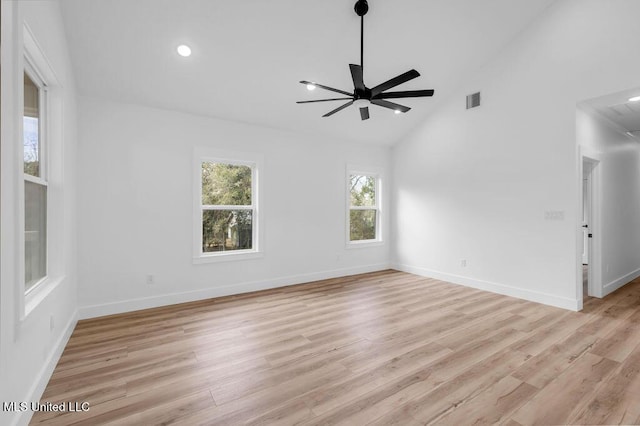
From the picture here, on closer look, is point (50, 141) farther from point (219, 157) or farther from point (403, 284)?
point (403, 284)

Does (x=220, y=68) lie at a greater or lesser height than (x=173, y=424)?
greater

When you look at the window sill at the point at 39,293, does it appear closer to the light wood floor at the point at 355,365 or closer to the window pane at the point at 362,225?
the light wood floor at the point at 355,365

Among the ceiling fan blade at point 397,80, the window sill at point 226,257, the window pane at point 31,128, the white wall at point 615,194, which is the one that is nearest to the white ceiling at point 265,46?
the window pane at point 31,128

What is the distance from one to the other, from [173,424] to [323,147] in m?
4.67

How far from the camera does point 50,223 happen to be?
2.69m

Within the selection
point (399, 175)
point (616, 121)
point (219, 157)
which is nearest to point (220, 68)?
point (219, 157)

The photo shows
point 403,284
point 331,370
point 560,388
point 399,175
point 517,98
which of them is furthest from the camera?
point 399,175

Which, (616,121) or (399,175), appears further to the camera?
(399,175)

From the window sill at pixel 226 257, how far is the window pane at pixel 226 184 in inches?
31.2

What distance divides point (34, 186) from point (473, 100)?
18.9ft

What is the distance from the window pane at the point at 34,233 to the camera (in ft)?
7.29

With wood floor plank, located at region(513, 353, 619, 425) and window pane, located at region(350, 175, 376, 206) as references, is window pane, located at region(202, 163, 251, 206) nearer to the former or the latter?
window pane, located at region(350, 175, 376, 206)

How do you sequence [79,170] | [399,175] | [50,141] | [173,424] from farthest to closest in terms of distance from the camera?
1. [399,175]
2. [79,170]
3. [50,141]
4. [173,424]

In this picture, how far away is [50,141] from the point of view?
105 inches
